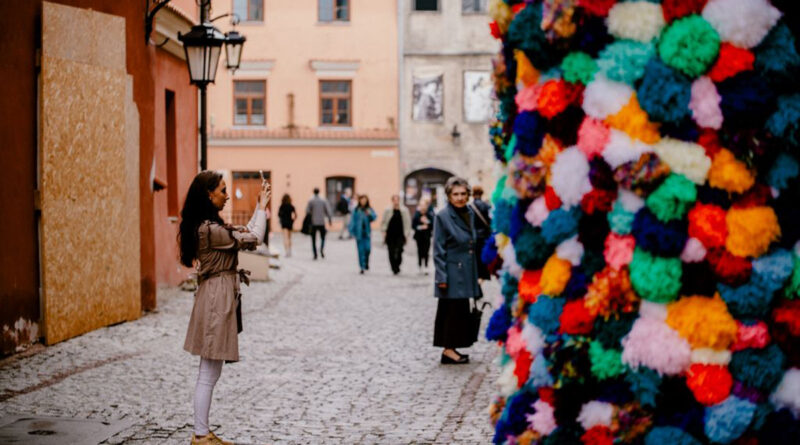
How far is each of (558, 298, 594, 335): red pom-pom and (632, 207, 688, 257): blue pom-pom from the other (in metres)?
0.27

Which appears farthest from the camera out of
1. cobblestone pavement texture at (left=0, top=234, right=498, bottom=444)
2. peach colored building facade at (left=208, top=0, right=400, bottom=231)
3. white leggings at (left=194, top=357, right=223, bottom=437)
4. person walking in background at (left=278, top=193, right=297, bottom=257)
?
peach colored building facade at (left=208, top=0, right=400, bottom=231)

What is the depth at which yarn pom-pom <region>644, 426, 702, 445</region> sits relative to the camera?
3475 millimetres

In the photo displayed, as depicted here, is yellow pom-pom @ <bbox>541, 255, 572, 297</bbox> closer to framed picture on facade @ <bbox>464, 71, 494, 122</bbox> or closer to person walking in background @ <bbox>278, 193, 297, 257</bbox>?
person walking in background @ <bbox>278, 193, 297, 257</bbox>

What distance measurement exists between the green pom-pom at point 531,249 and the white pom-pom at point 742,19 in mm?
854

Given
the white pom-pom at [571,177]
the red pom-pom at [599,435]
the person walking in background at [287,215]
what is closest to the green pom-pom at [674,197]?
the white pom-pom at [571,177]

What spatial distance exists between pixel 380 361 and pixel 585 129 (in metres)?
6.77

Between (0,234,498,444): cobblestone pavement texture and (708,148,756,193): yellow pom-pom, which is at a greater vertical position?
(708,148,756,193): yellow pom-pom

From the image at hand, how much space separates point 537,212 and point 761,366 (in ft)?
2.78

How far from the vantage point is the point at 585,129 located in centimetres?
364

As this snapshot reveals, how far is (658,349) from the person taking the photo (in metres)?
3.50

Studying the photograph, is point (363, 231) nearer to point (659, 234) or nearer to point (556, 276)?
point (556, 276)

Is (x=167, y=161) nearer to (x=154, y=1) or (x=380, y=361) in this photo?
(x=154, y=1)

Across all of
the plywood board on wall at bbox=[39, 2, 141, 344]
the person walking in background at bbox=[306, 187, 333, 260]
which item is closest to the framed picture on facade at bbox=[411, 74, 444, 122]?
the person walking in background at bbox=[306, 187, 333, 260]

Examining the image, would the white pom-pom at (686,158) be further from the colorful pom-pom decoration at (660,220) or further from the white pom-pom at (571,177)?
the white pom-pom at (571,177)
